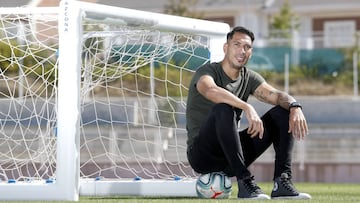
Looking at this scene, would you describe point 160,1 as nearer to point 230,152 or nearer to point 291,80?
point 291,80

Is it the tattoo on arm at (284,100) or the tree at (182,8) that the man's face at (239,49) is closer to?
the tattoo on arm at (284,100)

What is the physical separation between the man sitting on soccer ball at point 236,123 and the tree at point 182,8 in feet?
61.0

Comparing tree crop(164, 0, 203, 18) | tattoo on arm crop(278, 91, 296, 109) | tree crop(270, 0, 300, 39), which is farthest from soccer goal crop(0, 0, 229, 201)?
tree crop(164, 0, 203, 18)

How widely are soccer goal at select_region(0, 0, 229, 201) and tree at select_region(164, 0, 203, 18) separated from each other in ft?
48.7

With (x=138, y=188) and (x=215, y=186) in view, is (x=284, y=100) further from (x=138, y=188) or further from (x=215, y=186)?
(x=138, y=188)

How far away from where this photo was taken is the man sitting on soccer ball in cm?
650

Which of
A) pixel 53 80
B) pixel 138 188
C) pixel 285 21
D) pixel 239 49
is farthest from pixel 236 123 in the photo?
pixel 285 21

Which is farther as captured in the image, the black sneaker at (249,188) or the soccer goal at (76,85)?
the soccer goal at (76,85)

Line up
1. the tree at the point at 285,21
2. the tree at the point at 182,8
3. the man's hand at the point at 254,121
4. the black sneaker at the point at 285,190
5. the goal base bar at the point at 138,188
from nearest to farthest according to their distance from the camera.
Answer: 1. the man's hand at the point at 254,121
2. the black sneaker at the point at 285,190
3. the goal base bar at the point at 138,188
4. the tree at the point at 285,21
5. the tree at the point at 182,8

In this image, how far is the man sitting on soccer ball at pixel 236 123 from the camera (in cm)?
650

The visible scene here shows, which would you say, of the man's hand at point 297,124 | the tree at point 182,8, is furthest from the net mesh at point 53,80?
the tree at point 182,8

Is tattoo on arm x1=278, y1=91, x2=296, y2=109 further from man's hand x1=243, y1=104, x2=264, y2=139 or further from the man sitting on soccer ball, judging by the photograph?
man's hand x1=243, y1=104, x2=264, y2=139

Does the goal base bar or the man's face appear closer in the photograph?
the man's face

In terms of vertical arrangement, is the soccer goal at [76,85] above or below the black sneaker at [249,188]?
above
